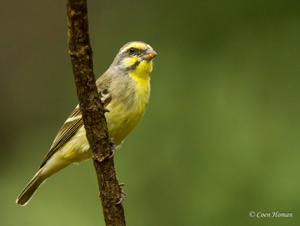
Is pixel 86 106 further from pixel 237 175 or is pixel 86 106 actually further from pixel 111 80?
pixel 237 175

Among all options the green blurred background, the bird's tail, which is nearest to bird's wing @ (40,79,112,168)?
the bird's tail

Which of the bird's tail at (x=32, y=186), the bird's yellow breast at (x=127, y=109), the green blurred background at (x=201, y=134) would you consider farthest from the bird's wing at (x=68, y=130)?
the green blurred background at (x=201, y=134)

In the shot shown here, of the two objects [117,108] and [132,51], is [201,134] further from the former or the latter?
[117,108]

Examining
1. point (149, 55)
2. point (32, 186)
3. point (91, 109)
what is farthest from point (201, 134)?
point (91, 109)

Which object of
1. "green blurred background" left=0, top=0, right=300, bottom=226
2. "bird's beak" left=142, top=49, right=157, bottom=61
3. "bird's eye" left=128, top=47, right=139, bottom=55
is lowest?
"green blurred background" left=0, top=0, right=300, bottom=226

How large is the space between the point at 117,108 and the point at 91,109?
1288mm

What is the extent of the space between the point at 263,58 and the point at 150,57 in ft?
4.86

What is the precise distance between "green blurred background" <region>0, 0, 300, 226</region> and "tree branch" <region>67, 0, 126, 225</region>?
5.25ft

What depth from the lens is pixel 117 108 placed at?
17.5 ft

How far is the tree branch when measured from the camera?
12.1 ft

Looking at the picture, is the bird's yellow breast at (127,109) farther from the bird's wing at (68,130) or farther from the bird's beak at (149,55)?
the bird's wing at (68,130)

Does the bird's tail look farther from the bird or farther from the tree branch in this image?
the tree branch

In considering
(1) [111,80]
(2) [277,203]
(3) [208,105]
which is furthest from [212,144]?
(1) [111,80]

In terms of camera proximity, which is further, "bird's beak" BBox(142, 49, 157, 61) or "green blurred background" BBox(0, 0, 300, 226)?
"green blurred background" BBox(0, 0, 300, 226)
